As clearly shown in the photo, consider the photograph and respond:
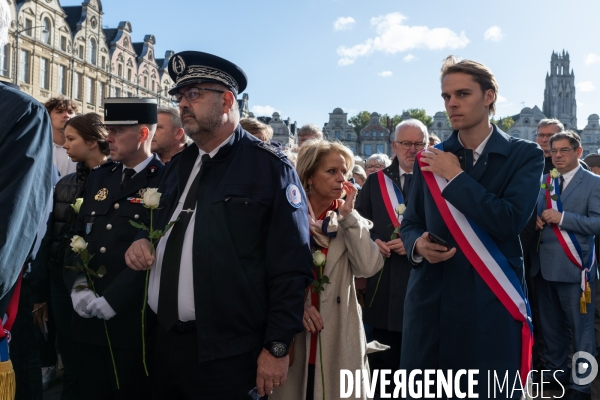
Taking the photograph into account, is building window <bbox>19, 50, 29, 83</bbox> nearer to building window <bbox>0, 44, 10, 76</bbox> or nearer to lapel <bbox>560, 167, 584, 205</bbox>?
building window <bbox>0, 44, 10, 76</bbox>

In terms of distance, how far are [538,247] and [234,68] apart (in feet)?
14.0

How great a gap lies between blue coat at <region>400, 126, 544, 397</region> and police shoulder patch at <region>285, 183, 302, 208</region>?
30.3 inches

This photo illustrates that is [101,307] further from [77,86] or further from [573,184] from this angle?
[77,86]

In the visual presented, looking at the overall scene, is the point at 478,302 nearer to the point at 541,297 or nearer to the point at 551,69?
the point at 541,297

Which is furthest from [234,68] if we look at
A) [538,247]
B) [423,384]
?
[538,247]

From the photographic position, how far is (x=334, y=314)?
3.31m

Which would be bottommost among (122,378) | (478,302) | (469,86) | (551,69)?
(122,378)

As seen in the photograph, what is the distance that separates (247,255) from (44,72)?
3922 cm

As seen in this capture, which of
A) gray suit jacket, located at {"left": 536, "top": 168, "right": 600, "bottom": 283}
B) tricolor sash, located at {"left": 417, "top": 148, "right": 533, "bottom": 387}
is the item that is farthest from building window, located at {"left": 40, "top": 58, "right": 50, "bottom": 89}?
tricolor sash, located at {"left": 417, "top": 148, "right": 533, "bottom": 387}

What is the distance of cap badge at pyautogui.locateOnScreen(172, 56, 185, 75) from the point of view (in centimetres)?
287

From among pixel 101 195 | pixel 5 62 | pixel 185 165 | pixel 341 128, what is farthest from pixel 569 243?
pixel 341 128

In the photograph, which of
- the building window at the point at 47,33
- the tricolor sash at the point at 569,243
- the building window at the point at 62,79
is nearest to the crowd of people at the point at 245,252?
the tricolor sash at the point at 569,243

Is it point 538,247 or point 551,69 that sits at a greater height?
point 551,69

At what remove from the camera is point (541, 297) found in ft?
19.7
